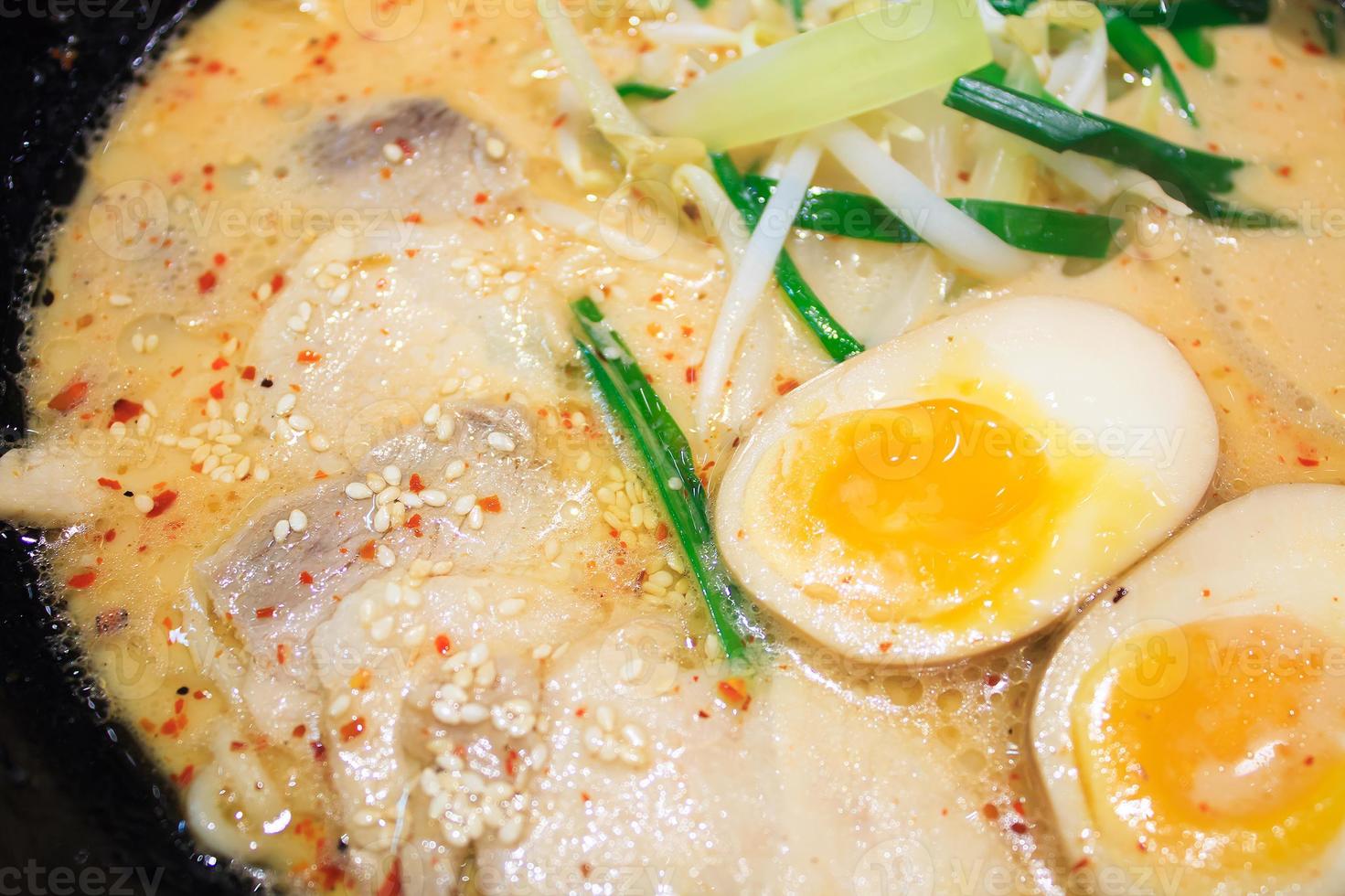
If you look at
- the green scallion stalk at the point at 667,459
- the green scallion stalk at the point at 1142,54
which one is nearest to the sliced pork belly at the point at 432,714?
the green scallion stalk at the point at 667,459

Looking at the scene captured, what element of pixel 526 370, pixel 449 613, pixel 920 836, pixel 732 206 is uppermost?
pixel 732 206

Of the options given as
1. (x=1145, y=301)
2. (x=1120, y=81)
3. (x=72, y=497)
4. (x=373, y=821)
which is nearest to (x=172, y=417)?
(x=72, y=497)

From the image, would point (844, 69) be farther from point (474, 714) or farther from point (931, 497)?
point (474, 714)

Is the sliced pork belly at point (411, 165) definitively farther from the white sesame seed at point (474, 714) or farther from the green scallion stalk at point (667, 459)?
the white sesame seed at point (474, 714)

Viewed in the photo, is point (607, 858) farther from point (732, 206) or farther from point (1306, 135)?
point (1306, 135)

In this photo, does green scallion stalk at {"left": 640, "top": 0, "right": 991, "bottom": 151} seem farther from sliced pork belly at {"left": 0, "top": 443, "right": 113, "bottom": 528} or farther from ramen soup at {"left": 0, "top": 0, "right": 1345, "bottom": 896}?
sliced pork belly at {"left": 0, "top": 443, "right": 113, "bottom": 528}

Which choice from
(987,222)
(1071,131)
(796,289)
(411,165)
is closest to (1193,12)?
(1071,131)

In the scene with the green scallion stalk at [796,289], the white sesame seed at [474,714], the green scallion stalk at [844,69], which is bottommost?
the white sesame seed at [474,714]
